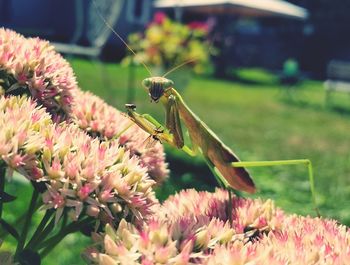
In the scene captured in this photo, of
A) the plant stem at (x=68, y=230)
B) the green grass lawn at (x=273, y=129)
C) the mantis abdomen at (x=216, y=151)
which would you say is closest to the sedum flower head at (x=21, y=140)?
the plant stem at (x=68, y=230)

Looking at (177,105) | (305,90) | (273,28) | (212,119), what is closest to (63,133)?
(177,105)

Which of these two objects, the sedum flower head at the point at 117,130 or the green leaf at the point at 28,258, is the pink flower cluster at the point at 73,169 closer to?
the green leaf at the point at 28,258

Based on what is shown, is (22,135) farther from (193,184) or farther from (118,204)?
(193,184)

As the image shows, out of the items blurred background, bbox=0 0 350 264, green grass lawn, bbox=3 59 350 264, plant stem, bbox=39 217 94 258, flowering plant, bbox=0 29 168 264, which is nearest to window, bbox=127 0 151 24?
blurred background, bbox=0 0 350 264

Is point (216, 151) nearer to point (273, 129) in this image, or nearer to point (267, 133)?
point (267, 133)

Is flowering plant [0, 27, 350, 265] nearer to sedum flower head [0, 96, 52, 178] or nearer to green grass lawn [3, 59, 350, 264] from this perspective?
sedum flower head [0, 96, 52, 178]
